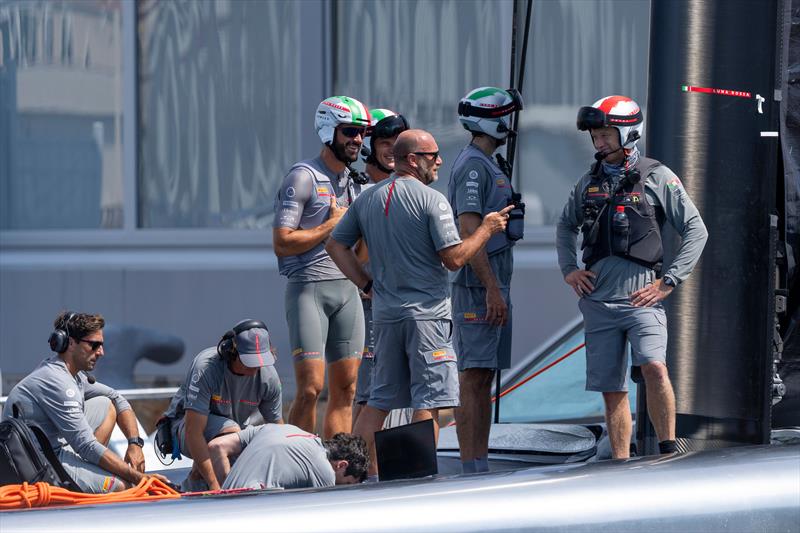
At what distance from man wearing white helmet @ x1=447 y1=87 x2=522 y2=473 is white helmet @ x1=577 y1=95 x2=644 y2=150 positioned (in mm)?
461

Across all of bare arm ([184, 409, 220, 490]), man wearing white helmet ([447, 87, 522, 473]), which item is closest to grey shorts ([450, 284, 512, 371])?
man wearing white helmet ([447, 87, 522, 473])

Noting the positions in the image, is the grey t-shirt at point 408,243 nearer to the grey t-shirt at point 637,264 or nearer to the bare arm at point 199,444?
the grey t-shirt at point 637,264

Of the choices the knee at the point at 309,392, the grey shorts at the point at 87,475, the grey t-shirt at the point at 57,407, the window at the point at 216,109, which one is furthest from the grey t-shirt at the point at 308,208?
the window at the point at 216,109

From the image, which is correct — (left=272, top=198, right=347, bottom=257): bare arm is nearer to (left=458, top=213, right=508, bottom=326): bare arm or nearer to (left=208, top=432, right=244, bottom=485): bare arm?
(left=458, top=213, right=508, bottom=326): bare arm

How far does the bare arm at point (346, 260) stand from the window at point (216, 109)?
4453 mm

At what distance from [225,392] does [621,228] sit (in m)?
1.82

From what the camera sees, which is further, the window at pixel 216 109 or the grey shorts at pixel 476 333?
the window at pixel 216 109

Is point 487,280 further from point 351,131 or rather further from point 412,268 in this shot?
point 351,131

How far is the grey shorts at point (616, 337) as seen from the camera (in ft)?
15.7

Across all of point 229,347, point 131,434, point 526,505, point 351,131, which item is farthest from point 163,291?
point 526,505

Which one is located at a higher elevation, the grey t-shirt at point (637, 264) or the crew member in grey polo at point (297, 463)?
the grey t-shirt at point (637, 264)

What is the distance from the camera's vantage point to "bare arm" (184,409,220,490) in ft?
17.2

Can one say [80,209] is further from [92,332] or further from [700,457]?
[700,457]

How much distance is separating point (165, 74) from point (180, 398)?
4.62 metres
